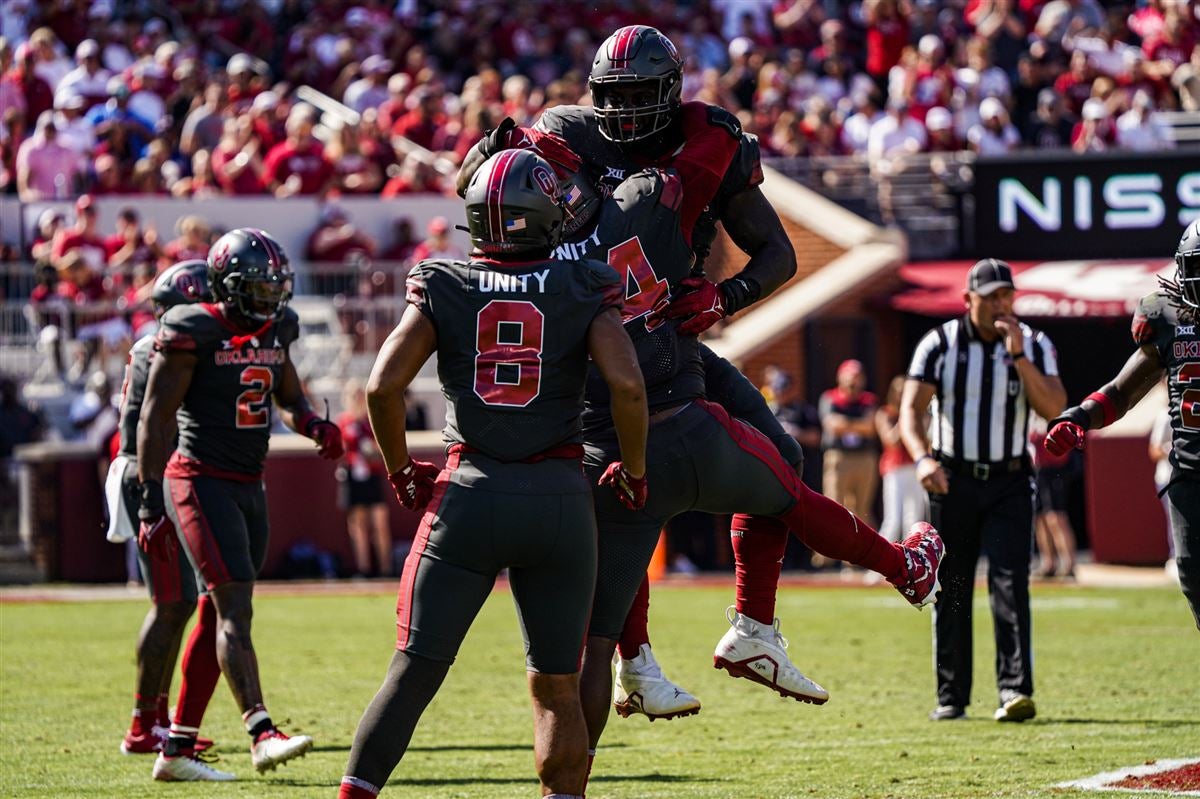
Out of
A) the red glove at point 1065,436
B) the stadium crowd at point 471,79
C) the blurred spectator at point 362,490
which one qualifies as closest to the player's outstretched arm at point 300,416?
the red glove at point 1065,436

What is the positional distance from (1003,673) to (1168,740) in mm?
1036

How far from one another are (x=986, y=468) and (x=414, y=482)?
13.3 ft

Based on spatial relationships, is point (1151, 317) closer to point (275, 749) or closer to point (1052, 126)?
point (275, 749)

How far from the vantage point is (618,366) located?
5098 mm

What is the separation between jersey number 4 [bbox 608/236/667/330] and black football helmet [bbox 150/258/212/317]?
8.77 feet

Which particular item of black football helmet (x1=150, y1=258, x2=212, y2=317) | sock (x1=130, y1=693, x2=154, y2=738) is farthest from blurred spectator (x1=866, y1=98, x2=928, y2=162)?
sock (x1=130, y1=693, x2=154, y2=738)

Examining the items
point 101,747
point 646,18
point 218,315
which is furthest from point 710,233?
point 646,18

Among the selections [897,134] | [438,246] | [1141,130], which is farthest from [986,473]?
[897,134]

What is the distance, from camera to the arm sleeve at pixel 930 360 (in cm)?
884

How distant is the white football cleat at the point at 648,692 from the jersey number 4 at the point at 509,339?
1.55 meters

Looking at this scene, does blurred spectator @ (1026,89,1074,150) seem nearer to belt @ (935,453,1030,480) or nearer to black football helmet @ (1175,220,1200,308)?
belt @ (935,453,1030,480)

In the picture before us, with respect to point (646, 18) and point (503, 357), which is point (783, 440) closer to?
point (503, 357)

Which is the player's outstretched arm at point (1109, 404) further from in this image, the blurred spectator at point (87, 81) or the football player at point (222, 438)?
the blurred spectator at point (87, 81)

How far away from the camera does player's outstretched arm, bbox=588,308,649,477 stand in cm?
510
